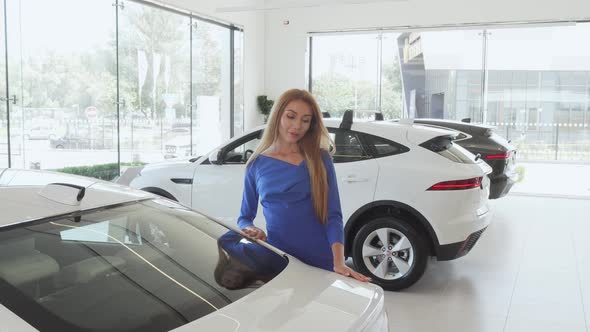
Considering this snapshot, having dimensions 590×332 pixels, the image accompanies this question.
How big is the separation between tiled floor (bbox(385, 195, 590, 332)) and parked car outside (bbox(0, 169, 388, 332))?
2364 mm

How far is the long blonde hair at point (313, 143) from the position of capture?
2.51 meters

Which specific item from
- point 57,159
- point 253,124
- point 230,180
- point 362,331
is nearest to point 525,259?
point 230,180

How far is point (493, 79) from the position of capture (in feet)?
38.2

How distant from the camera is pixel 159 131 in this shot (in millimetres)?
10422

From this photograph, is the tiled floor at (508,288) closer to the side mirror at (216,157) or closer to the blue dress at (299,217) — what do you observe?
the blue dress at (299,217)

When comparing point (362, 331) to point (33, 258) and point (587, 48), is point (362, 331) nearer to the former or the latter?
point (33, 258)

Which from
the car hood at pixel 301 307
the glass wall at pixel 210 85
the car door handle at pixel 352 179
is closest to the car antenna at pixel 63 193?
Answer: the car hood at pixel 301 307

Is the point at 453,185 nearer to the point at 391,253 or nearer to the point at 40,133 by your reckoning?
the point at 391,253

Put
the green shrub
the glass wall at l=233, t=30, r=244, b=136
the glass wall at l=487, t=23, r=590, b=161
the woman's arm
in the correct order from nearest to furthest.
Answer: the woman's arm → the green shrub → the glass wall at l=487, t=23, r=590, b=161 → the glass wall at l=233, t=30, r=244, b=136

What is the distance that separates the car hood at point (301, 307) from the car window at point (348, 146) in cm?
300

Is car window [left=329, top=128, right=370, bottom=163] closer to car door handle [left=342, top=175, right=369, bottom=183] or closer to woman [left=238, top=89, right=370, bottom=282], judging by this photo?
car door handle [left=342, top=175, right=369, bottom=183]

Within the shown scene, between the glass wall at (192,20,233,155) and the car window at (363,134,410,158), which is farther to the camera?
Answer: the glass wall at (192,20,233,155)

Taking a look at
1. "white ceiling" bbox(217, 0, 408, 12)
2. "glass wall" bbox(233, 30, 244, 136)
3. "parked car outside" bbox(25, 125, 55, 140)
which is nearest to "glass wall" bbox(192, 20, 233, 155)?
"glass wall" bbox(233, 30, 244, 136)

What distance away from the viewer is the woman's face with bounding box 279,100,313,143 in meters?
2.55
